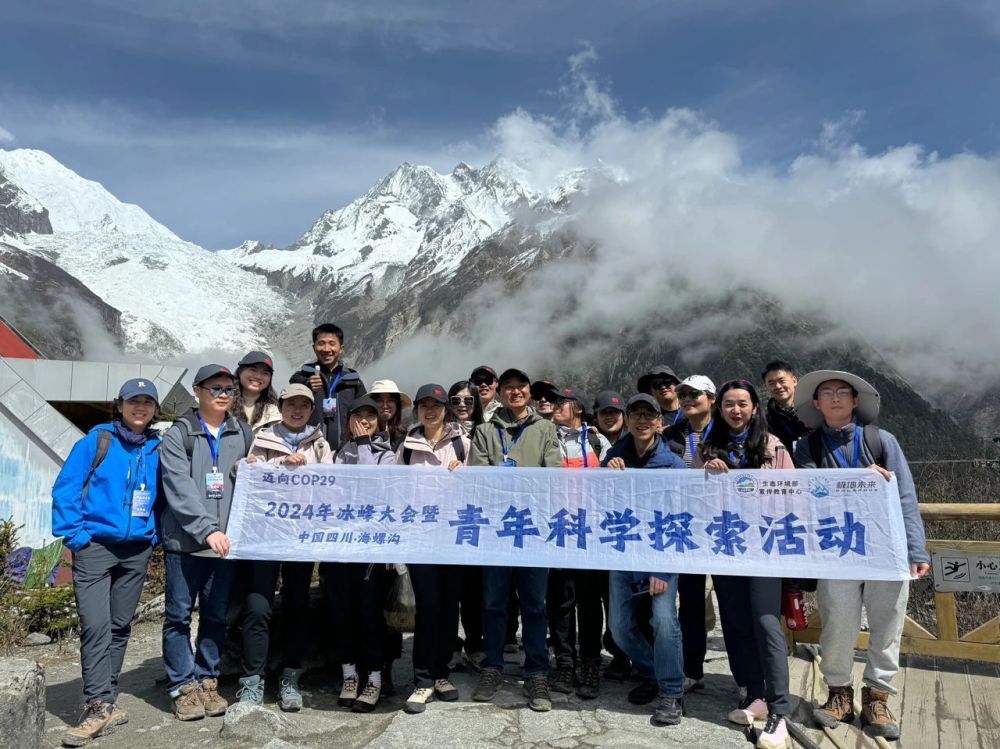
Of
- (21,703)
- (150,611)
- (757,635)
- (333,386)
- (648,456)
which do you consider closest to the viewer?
(21,703)

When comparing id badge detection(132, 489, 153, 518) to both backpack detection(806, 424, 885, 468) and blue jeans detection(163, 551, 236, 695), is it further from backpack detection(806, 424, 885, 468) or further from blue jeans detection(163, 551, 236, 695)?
backpack detection(806, 424, 885, 468)

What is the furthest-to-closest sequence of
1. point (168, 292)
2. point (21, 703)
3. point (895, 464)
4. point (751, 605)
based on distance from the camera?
point (168, 292) < point (895, 464) < point (751, 605) < point (21, 703)

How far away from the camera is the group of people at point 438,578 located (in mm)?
4758

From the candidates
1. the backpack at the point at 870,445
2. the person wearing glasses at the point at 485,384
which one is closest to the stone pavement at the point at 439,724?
the backpack at the point at 870,445

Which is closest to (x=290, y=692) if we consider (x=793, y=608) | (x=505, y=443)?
(x=505, y=443)

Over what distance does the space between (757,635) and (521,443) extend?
2029mm

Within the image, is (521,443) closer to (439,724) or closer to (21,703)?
(439,724)

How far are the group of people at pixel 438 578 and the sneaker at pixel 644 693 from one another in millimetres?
14

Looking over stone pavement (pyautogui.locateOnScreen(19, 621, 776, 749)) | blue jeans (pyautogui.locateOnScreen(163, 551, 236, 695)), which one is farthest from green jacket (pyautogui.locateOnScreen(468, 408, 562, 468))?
blue jeans (pyautogui.locateOnScreen(163, 551, 236, 695))

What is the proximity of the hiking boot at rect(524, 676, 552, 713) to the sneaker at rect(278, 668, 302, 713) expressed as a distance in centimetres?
162

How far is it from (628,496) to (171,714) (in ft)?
11.7

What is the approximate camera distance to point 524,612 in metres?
5.07

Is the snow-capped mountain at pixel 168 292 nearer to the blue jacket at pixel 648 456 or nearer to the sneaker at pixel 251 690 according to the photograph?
the sneaker at pixel 251 690

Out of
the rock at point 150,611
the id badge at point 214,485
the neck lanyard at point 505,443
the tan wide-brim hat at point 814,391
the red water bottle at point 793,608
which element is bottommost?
the rock at point 150,611
